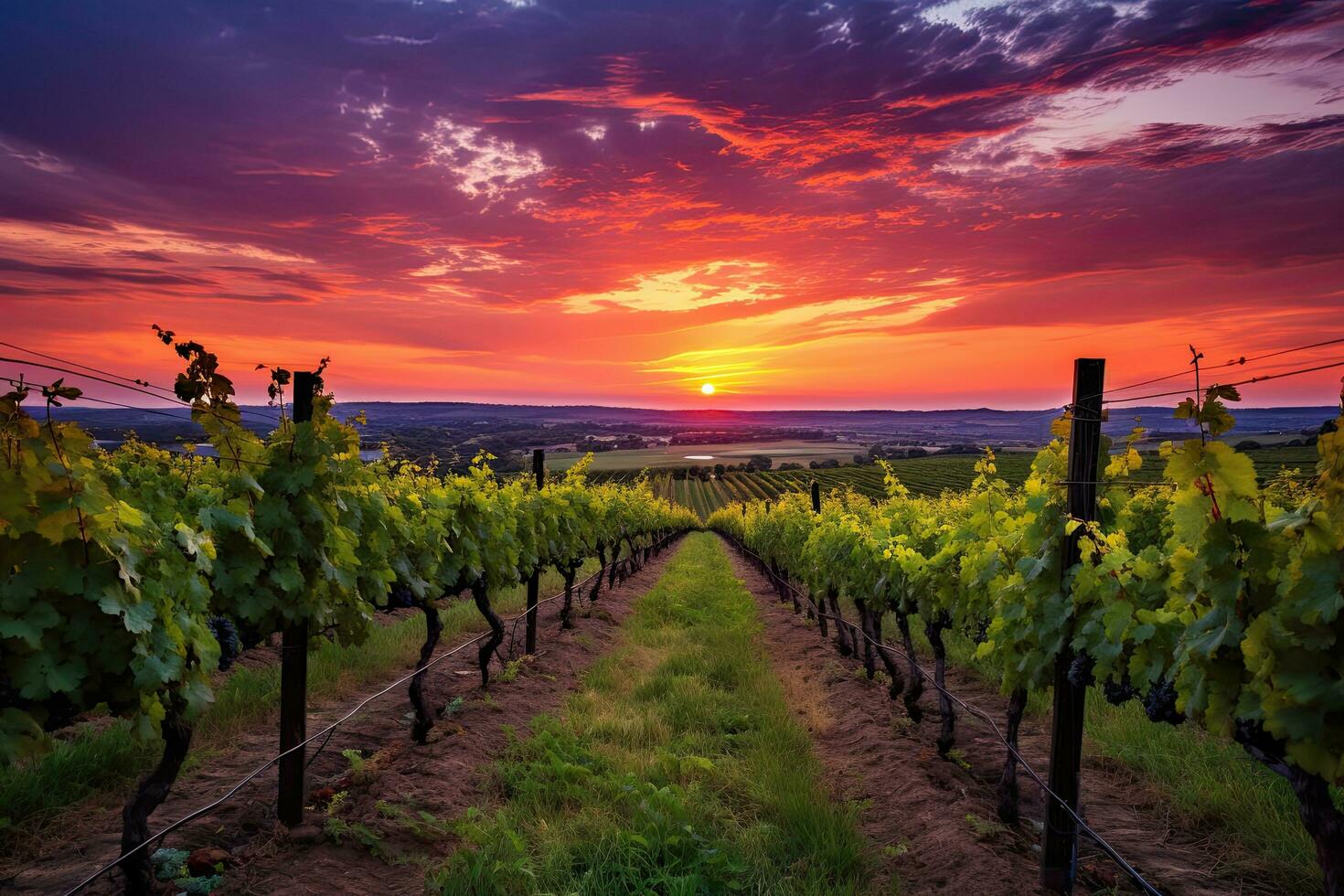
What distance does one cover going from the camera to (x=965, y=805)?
5895 mm

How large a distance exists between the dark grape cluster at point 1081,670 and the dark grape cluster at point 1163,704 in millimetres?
378

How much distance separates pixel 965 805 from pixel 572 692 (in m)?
5.27

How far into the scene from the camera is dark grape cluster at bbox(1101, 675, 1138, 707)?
15.5ft

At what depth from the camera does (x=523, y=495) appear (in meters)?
12.7

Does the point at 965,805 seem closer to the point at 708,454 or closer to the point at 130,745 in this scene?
the point at 130,745

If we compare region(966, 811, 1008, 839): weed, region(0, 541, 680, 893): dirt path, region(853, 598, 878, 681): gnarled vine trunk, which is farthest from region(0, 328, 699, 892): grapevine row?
region(853, 598, 878, 681): gnarled vine trunk

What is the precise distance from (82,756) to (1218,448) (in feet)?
27.7

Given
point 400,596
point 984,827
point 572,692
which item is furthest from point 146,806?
point 984,827

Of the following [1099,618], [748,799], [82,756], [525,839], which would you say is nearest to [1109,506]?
[1099,618]

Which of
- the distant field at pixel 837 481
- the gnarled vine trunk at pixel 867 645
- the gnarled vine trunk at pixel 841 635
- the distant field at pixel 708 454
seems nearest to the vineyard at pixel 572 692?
the gnarled vine trunk at pixel 867 645

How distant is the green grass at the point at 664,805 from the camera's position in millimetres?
4629

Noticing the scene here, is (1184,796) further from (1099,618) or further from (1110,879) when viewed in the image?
(1099,618)

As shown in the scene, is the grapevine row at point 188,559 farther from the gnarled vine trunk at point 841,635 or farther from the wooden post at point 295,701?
the gnarled vine trunk at point 841,635

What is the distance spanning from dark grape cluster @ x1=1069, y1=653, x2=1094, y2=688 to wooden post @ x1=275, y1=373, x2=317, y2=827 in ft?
19.0
